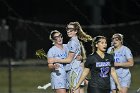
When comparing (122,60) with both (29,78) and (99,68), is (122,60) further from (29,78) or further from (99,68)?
(29,78)

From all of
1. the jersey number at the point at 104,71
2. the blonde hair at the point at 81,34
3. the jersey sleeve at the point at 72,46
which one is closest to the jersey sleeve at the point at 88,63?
the jersey number at the point at 104,71

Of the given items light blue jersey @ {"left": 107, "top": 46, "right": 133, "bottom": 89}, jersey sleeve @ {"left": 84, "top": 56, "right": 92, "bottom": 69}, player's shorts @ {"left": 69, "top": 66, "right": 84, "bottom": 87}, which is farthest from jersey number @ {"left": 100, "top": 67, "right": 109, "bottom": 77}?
light blue jersey @ {"left": 107, "top": 46, "right": 133, "bottom": 89}

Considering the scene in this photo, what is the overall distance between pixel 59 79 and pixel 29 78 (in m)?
9.29

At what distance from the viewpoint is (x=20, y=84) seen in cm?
2238

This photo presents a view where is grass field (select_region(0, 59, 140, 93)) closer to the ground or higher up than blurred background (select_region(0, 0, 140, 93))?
closer to the ground

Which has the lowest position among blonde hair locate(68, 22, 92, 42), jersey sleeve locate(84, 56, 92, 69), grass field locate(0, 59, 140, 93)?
grass field locate(0, 59, 140, 93)

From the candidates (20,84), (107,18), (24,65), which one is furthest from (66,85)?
(107,18)

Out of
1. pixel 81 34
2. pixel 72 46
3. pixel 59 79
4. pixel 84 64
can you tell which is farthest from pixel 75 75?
pixel 84 64

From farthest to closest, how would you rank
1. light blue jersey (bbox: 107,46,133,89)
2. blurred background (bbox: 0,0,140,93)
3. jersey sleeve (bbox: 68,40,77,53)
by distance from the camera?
blurred background (bbox: 0,0,140,93), light blue jersey (bbox: 107,46,133,89), jersey sleeve (bbox: 68,40,77,53)

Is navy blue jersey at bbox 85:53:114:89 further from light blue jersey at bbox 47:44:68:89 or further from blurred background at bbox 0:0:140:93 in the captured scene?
blurred background at bbox 0:0:140:93

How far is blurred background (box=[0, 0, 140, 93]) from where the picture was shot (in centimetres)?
2264

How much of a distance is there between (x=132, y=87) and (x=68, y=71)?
6.32 metres

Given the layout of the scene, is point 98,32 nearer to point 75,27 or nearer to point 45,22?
point 45,22

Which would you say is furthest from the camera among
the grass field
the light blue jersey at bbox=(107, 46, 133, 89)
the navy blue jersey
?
the grass field
